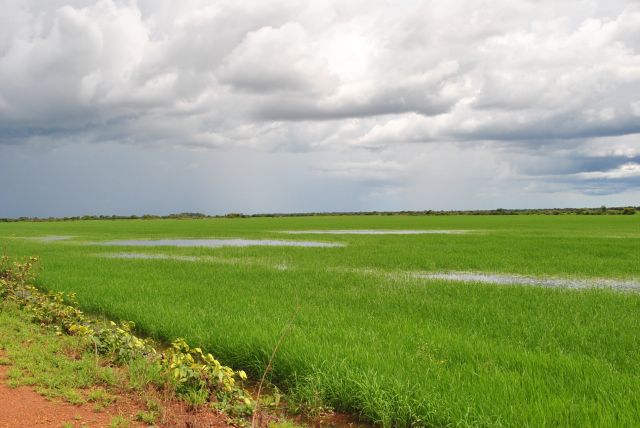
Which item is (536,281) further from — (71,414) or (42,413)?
(42,413)

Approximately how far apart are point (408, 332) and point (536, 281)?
884 cm

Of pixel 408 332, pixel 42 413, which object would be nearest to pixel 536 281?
pixel 408 332

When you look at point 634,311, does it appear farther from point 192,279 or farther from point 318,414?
point 192,279

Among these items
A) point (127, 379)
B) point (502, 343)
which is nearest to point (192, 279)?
point (127, 379)

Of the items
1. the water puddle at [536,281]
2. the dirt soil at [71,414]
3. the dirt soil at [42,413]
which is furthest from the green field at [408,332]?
the dirt soil at [42,413]

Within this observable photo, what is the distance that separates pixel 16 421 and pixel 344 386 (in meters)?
3.46

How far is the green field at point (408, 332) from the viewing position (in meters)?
5.43

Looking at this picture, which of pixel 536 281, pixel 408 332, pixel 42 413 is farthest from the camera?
pixel 536 281

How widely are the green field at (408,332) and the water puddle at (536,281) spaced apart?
0.91 metres

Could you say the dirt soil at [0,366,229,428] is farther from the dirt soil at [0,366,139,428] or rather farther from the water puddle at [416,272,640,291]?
the water puddle at [416,272,640,291]

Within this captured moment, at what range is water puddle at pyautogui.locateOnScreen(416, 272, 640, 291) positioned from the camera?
14.4 meters

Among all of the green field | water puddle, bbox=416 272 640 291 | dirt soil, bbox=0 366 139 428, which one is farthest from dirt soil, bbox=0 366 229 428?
water puddle, bbox=416 272 640 291

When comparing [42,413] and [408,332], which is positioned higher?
[408,332]

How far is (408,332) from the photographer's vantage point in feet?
27.3
